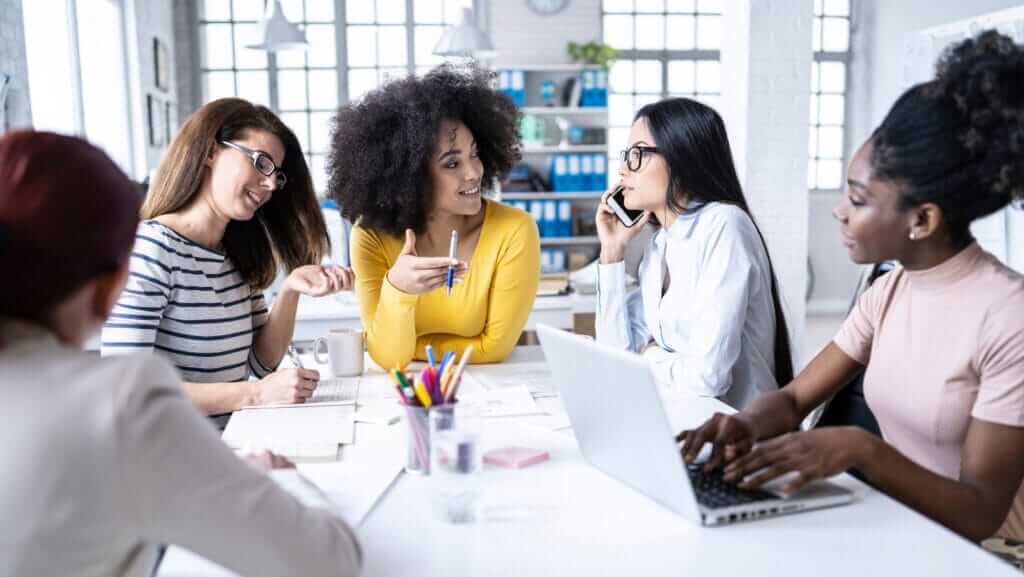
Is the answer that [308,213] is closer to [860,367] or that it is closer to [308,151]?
[860,367]

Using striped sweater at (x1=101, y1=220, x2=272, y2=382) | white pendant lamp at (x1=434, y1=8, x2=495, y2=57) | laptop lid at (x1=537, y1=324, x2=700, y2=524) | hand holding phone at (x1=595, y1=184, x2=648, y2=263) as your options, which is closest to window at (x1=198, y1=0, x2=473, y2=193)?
white pendant lamp at (x1=434, y1=8, x2=495, y2=57)

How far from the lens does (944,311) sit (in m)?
1.32

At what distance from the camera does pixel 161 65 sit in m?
6.56

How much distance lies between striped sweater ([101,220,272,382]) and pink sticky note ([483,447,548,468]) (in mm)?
755

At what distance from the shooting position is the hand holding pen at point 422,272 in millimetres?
1962

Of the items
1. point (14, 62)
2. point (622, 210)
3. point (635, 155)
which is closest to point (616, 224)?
point (622, 210)

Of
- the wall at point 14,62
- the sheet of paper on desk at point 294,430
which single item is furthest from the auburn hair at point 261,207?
the wall at point 14,62

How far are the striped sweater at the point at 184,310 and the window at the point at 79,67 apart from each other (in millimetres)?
2053

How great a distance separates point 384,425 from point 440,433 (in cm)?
43

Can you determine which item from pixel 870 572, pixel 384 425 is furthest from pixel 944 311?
pixel 384 425

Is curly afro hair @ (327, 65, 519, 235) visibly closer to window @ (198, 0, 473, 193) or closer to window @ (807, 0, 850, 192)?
window @ (198, 0, 473, 193)

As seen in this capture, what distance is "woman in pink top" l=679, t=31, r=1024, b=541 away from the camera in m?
1.14

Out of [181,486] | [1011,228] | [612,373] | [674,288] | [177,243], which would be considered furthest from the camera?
[1011,228]

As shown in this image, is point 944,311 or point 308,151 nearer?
point 944,311
